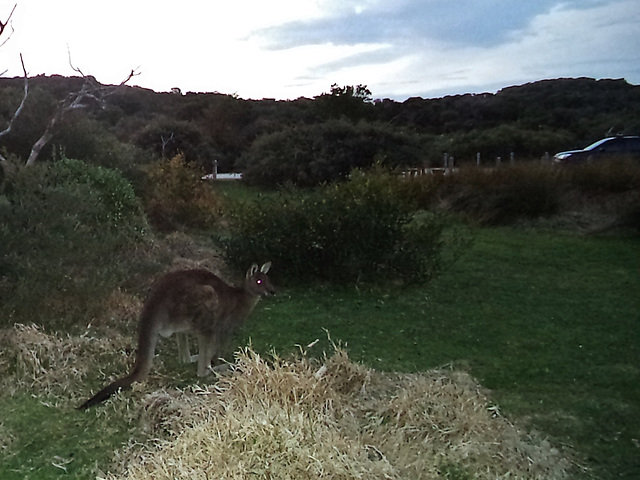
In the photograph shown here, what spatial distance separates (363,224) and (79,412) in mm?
4699

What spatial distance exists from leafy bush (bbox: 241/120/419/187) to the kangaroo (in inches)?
658

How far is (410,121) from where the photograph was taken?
45625 mm

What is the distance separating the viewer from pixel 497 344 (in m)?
6.52

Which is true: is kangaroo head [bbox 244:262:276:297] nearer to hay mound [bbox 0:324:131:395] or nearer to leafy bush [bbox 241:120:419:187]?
hay mound [bbox 0:324:131:395]

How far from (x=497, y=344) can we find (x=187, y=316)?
2.92 meters

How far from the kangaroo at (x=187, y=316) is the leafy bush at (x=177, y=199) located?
23.2 feet

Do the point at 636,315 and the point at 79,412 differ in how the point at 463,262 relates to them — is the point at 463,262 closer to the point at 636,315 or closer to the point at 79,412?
the point at 636,315

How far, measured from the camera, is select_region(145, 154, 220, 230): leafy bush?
495 inches

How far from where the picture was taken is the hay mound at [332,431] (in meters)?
3.52

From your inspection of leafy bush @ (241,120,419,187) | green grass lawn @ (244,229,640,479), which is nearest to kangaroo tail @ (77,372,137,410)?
green grass lawn @ (244,229,640,479)

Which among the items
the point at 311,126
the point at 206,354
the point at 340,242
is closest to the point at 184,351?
the point at 206,354

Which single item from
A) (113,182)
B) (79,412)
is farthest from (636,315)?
(113,182)

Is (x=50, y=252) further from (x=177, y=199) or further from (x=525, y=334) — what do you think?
(x=177, y=199)

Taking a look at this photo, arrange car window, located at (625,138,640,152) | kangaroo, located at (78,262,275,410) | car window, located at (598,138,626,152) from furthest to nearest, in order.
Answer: car window, located at (598,138,626,152)
car window, located at (625,138,640,152)
kangaroo, located at (78,262,275,410)
